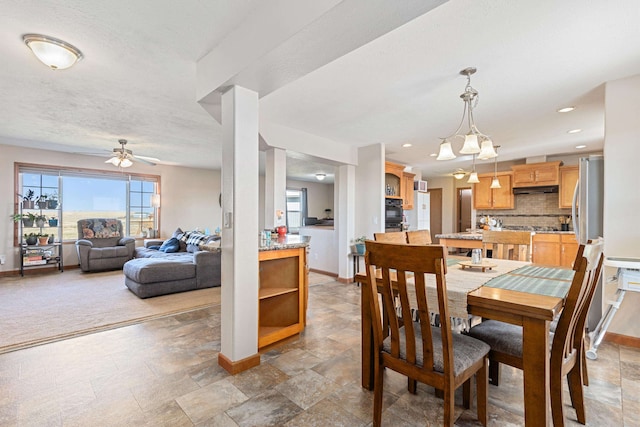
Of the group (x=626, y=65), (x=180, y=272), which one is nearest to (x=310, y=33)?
(x=626, y=65)

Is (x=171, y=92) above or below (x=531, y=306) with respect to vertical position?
above

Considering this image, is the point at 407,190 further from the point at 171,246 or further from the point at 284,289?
the point at 171,246

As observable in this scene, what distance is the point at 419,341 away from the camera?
5.21 ft

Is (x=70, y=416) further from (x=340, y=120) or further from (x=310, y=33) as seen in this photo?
(x=340, y=120)

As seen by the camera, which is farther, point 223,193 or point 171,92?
point 171,92

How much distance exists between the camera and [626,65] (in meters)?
2.37

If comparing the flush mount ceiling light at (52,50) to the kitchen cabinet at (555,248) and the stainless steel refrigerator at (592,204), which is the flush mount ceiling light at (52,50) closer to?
the stainless steel refrigerator at (592,204)

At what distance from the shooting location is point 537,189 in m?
5.80

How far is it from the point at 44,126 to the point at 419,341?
18.1ft

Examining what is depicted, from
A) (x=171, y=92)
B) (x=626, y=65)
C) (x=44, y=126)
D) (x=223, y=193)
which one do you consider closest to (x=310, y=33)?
(x=223, y=193)

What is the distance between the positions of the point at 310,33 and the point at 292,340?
2.50 m

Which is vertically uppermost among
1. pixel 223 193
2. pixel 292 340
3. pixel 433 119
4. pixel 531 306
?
pixel 433 119

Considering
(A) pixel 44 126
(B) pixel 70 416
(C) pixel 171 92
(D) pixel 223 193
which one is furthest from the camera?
(A) pixel 44 126

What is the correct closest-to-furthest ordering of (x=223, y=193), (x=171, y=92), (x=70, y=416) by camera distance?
(x=70, y=416), (x=223, y=193), (x=171, y=92)
